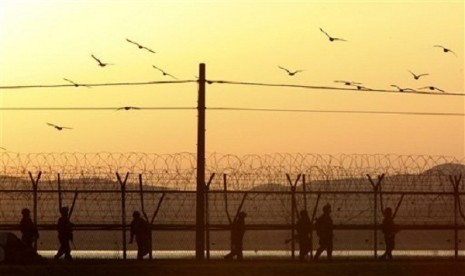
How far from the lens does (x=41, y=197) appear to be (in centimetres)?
4009

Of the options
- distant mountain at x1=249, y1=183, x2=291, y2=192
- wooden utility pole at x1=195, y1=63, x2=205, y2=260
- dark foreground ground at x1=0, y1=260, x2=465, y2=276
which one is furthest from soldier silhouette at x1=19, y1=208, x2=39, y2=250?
distant mountain at x1=249, y1=183, x2=291, y2=192

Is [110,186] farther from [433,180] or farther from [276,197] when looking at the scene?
[433,180]

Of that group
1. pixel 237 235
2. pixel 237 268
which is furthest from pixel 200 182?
pixel 237 268

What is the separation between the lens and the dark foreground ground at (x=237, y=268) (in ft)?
105

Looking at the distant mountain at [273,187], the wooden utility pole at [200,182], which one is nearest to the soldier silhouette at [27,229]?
the wooden utility pole at [200,182]

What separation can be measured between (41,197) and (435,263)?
10.7 meters

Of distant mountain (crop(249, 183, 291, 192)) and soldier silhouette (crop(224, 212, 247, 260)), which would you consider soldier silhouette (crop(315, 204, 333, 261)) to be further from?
soldier silhouette (crop(224, 212, 247, 260))

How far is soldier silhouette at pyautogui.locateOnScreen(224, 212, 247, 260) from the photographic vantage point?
37.7 metres

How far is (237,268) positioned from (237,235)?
514 cm

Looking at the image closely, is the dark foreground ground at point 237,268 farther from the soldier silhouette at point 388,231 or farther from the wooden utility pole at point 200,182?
the soldier silhouette at point 388,231

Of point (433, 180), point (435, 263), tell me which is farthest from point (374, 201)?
point (435, 263)

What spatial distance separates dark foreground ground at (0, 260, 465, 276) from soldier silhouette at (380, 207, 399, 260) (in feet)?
10.7

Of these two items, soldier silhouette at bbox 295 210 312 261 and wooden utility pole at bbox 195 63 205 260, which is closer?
wooden utility pole at bbox 195 63 205 260

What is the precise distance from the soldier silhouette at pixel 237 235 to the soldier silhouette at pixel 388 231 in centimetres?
353
